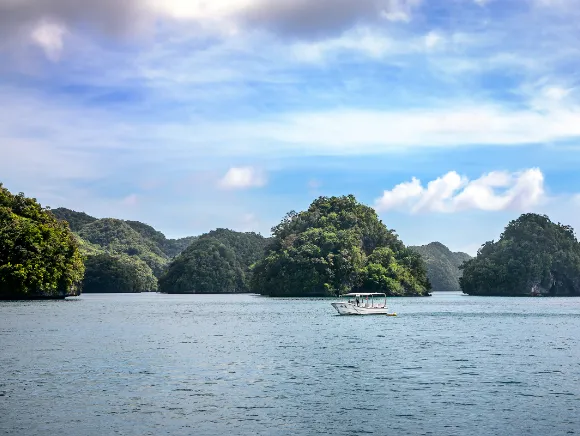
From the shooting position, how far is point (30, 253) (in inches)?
5094

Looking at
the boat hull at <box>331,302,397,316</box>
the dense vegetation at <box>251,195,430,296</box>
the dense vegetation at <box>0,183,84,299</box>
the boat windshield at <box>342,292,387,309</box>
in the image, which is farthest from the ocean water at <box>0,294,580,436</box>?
the dense vegetation at <box>251,195,430,296</box>

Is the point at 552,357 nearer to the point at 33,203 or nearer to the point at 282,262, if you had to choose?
the point at 33,203

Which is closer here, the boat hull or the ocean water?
the ocean water

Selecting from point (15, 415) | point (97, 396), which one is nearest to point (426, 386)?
point (97, 396)

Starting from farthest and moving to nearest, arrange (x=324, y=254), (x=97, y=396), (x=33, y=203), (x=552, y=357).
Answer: (x=324, y=254) < (x=33, y=203) < (x=552, y=357) < (x=97, y=396)

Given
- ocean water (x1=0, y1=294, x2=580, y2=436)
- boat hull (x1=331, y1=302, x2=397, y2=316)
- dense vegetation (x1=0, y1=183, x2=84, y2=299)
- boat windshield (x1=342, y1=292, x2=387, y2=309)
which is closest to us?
ocean water (x1=0, y1=294, x2=580, y2=436)

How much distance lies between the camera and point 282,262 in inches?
7338

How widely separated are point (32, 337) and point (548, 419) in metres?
45.0

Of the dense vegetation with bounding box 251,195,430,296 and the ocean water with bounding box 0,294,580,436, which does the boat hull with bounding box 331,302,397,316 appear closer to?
the ocean water with bounding box 0,294,580,436

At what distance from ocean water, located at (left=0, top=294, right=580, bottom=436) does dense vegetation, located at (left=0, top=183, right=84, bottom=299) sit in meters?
62.2

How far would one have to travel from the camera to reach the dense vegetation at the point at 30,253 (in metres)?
128

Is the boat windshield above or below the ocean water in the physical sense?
above

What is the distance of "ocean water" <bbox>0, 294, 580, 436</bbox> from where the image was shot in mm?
27797

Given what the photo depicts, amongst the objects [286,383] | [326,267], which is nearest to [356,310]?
[286,383]
